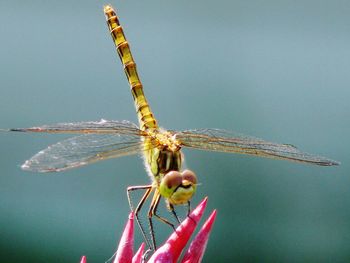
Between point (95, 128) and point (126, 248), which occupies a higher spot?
point (95, 128)

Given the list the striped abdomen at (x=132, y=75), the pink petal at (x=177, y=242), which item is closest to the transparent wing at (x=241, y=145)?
the striped abdomen at (x=132, y=75)

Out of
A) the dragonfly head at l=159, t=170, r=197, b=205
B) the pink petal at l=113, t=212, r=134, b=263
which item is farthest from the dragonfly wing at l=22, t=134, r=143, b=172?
the pink petal at l=113, t=212, r=134, b=263

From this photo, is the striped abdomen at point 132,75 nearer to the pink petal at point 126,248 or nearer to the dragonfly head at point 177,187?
the dragonfly head at point 177,187

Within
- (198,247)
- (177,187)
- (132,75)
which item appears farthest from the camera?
(132,75)

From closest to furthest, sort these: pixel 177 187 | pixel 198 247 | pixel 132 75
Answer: pixel 198 247
pixel 177 187
pixel 132 75

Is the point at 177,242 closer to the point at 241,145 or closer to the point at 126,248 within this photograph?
the point at 126,248

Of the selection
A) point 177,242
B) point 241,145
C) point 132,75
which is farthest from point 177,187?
point 132,75

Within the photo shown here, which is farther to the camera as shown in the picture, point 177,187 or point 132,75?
point 132,75
